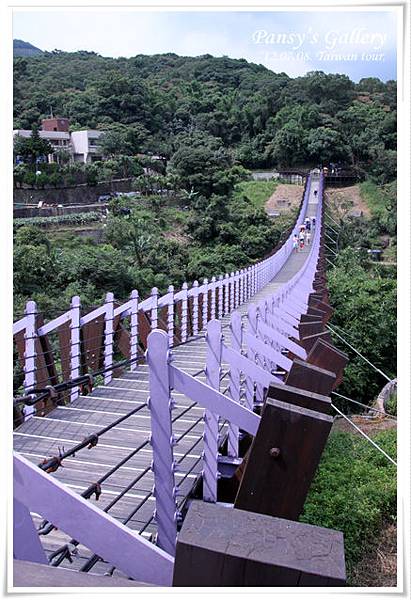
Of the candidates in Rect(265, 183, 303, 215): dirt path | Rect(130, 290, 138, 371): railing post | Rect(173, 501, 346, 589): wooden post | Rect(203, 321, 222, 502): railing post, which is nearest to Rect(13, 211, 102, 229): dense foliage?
Rect(265, 183, 303, 215): dirt path

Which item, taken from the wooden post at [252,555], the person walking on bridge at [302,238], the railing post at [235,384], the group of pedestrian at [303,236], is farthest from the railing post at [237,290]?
the person walking on bridge at [302,238]

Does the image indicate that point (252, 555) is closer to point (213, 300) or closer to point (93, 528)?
point (93, 528)

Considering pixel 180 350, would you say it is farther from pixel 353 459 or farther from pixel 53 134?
pixel 53 134

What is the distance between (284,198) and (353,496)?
19328 mm

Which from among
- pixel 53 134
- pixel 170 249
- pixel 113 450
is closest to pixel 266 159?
pixel 53 134

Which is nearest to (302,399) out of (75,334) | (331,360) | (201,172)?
(331,360)

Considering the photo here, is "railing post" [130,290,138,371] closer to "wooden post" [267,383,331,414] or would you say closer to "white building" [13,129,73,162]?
"wooden post" [267,383,331,414]

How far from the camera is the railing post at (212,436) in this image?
142 centimetres

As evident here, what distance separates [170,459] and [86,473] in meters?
0.40

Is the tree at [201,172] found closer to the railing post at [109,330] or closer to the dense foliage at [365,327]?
the dense foliage at [365,327]

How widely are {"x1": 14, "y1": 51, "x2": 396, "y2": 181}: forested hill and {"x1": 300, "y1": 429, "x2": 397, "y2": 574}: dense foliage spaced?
16.5 m

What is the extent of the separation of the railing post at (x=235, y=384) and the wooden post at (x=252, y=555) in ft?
3.73

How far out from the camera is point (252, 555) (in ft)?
1.41

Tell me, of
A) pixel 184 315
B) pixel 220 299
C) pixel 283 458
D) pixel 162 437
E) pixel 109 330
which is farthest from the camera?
pixel 220 299
